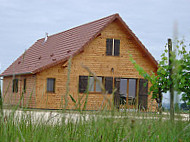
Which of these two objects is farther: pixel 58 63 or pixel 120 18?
pixel 120 18

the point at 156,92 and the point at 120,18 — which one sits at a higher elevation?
the point at 120,18

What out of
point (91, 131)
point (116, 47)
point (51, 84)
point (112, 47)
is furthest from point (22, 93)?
point (116, 47)

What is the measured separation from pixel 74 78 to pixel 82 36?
315 centimetres

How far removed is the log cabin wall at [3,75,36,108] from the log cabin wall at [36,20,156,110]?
950 millimetres

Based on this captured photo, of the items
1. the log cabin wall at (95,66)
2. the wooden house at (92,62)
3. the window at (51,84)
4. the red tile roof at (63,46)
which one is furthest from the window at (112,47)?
the window at (51,84)

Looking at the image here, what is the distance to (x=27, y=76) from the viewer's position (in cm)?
2098

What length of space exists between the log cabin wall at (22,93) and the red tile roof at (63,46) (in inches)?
24.7

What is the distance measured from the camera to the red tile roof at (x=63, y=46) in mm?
19375

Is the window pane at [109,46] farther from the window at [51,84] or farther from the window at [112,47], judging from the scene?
the window at [51,84]

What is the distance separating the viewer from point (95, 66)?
64.6 ft

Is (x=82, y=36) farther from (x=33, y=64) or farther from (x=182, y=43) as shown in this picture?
(x=182, y=43)

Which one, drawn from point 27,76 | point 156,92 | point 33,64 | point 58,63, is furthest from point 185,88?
point 33,64

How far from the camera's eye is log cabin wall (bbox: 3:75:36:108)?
2.70 meters

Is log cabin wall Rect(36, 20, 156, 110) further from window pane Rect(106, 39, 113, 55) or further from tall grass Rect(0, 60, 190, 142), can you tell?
tall grass Rect(0, 60, 190, 142)
